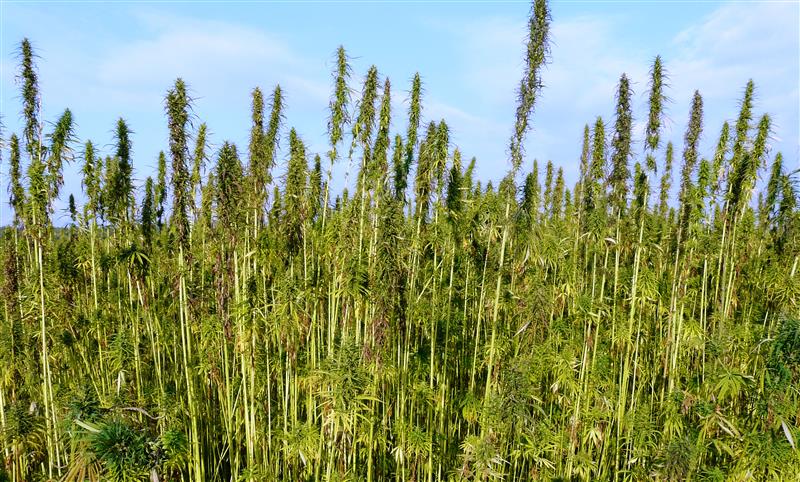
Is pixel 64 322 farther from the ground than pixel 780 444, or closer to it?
farther from the ground

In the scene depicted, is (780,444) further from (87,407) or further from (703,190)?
(87,407)

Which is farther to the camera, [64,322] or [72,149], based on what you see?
[64,322]

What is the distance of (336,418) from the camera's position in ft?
21.4

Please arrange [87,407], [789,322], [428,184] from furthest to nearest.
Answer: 1. [428,184]
2. [789,322]
3. [87,407]

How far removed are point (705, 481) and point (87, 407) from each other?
817 cm

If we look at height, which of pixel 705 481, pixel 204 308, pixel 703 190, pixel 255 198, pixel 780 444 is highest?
pixel 703 190

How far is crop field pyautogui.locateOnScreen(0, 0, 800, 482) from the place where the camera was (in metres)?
6.76

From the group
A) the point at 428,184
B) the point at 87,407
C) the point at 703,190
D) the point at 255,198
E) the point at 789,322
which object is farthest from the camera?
the point at 703,190

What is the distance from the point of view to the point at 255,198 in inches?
287

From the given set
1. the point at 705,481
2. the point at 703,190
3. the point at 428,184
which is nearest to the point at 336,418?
the point at 428,184

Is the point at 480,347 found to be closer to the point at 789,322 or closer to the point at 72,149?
the point at 789,322

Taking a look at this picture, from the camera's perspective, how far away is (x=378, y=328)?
6.95 m

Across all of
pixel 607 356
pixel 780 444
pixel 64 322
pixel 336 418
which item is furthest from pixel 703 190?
pixel 64 322

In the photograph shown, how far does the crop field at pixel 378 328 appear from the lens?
6758mm
